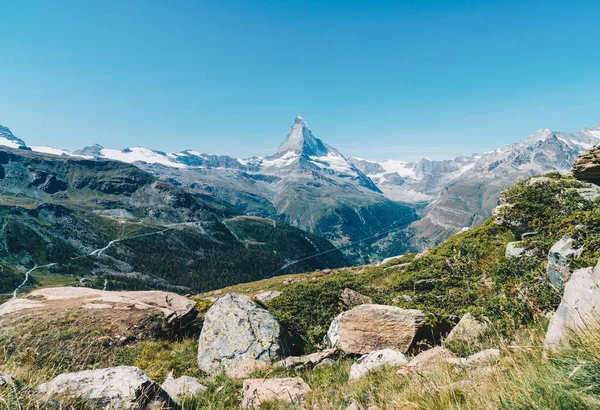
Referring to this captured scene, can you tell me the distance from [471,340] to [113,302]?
19.4 meters

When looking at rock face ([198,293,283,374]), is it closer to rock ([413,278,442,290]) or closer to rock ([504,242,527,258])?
rock ([413,278,442,290])

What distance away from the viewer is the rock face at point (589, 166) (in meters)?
20.6

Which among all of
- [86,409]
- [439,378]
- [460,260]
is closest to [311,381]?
[439,378]

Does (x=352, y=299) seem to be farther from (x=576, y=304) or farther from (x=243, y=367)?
(x=576, y=304)

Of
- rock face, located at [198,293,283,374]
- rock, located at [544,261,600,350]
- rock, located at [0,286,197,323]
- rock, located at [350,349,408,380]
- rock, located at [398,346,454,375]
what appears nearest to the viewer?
rock, located at [544,261,600,350]

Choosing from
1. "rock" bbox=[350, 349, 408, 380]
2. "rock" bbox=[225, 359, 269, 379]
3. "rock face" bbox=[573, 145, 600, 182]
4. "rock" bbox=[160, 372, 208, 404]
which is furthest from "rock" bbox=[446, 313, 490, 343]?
"rock face" bbox=[573, 145, 600, 182]

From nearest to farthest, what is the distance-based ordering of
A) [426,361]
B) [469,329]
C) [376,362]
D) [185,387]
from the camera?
[426,361] → [185,387] → [376,362] → [469,329]

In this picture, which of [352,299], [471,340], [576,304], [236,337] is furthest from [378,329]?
[576,304]

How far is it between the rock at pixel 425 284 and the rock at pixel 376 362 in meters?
8.29

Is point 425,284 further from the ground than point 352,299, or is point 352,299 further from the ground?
point 425,284

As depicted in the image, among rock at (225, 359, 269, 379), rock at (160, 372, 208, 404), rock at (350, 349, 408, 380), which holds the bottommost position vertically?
rock at (225, 359, 269, 379)

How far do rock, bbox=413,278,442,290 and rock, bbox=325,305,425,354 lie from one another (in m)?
4.93

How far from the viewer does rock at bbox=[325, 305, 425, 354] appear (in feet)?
38.5

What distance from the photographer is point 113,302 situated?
17516mm
